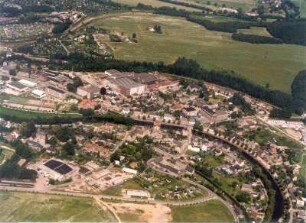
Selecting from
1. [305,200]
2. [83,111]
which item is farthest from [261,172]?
[83,111]

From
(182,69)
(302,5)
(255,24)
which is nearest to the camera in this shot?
(182,69)

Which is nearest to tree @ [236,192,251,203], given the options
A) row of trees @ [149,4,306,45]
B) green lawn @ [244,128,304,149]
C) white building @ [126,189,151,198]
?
white building @ [126,189,151,198]

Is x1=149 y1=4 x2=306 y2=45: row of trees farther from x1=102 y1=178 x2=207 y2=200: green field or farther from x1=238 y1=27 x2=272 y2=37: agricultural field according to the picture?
x1=102 y1=178 x2=207 y2=200: green field

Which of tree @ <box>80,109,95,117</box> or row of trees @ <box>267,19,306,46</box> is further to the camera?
row of trees @ <box>267,19,306,46</box>

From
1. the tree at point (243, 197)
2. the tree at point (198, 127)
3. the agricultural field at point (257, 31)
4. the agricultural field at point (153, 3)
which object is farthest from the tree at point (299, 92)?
the agricultural field at point (153, 3)

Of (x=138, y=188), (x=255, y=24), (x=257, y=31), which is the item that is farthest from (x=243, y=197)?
(x=255, y=24)

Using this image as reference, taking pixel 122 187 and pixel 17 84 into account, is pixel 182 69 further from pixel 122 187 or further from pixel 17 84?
pixel 122 187

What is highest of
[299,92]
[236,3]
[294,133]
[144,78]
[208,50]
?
[236,3]

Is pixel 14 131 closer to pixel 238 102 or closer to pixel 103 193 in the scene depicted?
pixel 103 193

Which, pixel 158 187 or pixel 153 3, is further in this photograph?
pixel 153 3
